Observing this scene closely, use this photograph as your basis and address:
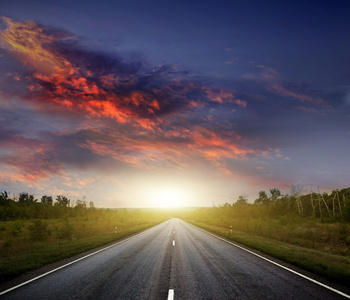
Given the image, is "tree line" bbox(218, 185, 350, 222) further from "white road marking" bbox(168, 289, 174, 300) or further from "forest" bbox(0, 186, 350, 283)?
"white road marking" bbox(168, 289, 174, 300)

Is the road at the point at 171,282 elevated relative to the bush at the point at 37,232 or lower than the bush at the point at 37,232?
elevated

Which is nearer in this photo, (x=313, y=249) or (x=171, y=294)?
(x=171, y=294)

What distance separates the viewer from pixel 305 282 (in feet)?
20.5

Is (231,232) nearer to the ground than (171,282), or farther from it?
nearer to the ground

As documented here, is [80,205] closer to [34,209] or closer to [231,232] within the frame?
[34,209]

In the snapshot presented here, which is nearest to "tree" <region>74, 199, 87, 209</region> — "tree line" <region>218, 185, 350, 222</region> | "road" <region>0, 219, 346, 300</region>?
"tree line" <region>218, 185, 350, 222</region>

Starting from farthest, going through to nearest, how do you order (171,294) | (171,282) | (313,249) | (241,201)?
(241,201) < (313,249) < (171,282) < (171,294)

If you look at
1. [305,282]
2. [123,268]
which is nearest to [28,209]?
[123,268]

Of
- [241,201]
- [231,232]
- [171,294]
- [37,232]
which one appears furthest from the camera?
[241,201]

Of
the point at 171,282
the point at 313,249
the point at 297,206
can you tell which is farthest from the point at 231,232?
the point at 297,206

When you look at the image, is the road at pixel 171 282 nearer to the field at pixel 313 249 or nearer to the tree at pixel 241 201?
the field at pixel 313 249

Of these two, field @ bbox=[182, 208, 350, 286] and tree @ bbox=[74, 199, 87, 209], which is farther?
tree @ bbox=[74, 199, 87, 209]

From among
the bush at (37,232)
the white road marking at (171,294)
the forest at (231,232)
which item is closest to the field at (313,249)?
the forest at (231,232)

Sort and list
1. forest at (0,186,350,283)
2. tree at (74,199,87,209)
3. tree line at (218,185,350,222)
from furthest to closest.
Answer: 1. tree at (74,199,87,209)
2. tree line at (218,185,350,222)
3. forest at (0,186,350,283)
